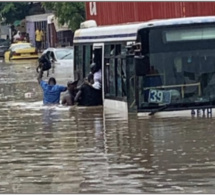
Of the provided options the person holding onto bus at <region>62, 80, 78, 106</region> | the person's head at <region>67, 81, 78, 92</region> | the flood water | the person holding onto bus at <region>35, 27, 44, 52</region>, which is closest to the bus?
the flood water

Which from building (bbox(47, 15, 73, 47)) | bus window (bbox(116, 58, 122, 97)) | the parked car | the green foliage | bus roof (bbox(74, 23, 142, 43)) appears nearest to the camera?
bus roof (bbox(74, 23, 142, 43))

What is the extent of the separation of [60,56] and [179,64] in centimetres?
2751

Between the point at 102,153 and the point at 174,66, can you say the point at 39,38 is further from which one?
the point at 102,153

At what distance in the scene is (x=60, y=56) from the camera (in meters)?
46.2

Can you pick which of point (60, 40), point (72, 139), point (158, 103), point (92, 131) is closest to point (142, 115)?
point (158, 103)

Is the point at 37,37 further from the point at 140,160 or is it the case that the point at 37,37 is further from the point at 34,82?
the point at 140,160

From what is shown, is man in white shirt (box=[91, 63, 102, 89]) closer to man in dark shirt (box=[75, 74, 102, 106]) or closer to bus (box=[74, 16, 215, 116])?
man in dark shirt (box=[75, 74, 102, 106])

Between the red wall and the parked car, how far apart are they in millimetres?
15571

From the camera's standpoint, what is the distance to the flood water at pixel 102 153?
11.3 metres

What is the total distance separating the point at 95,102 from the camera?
23.5 m

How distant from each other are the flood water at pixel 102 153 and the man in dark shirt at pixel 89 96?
0.55m

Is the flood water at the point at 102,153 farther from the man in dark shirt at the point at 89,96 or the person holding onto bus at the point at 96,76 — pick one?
the person holding onto bus at the point at 96,76

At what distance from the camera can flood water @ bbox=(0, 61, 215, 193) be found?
11289 millimetres

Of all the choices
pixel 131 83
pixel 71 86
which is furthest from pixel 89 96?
pixel 131 83
